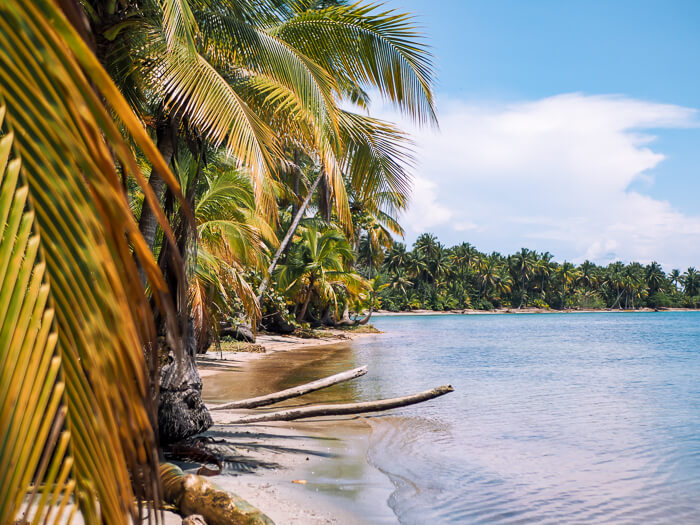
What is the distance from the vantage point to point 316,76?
23.4ft

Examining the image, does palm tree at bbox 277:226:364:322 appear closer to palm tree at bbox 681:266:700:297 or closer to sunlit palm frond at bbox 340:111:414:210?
sunlit palm frond at bbox 340:111:414:210

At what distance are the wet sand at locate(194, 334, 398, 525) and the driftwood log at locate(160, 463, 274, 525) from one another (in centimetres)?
62

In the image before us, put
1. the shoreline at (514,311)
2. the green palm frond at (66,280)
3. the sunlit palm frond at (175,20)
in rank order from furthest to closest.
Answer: the shoreline at (514,311) → the sunlit palm frond at (175,20) → the green palm frond at (66,280)

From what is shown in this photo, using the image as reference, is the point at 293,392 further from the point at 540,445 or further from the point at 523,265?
the point at 523,265

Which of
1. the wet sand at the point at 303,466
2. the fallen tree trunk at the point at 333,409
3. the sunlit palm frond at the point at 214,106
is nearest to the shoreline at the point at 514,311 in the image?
the wet sand at the point at 303,466

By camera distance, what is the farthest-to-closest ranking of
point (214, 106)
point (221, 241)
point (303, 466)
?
point (221, 241) → point (303, 466) → point (214, 106)

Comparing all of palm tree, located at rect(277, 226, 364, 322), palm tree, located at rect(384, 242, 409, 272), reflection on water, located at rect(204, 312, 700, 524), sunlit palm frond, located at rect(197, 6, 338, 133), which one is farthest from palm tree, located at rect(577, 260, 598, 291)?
sunlit palm frond, located at rect(197, 6, 338, 133)

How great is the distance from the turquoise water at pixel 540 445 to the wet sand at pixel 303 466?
1.11 ft

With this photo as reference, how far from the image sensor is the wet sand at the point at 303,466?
5.46m

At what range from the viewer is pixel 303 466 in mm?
6926

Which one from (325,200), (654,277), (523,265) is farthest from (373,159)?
(654,277)

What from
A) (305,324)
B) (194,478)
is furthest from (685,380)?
(305,324)

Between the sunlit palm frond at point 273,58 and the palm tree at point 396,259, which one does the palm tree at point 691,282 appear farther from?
the sunlit palm frond at point 273,58

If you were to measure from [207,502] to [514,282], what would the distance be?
106576 mm
